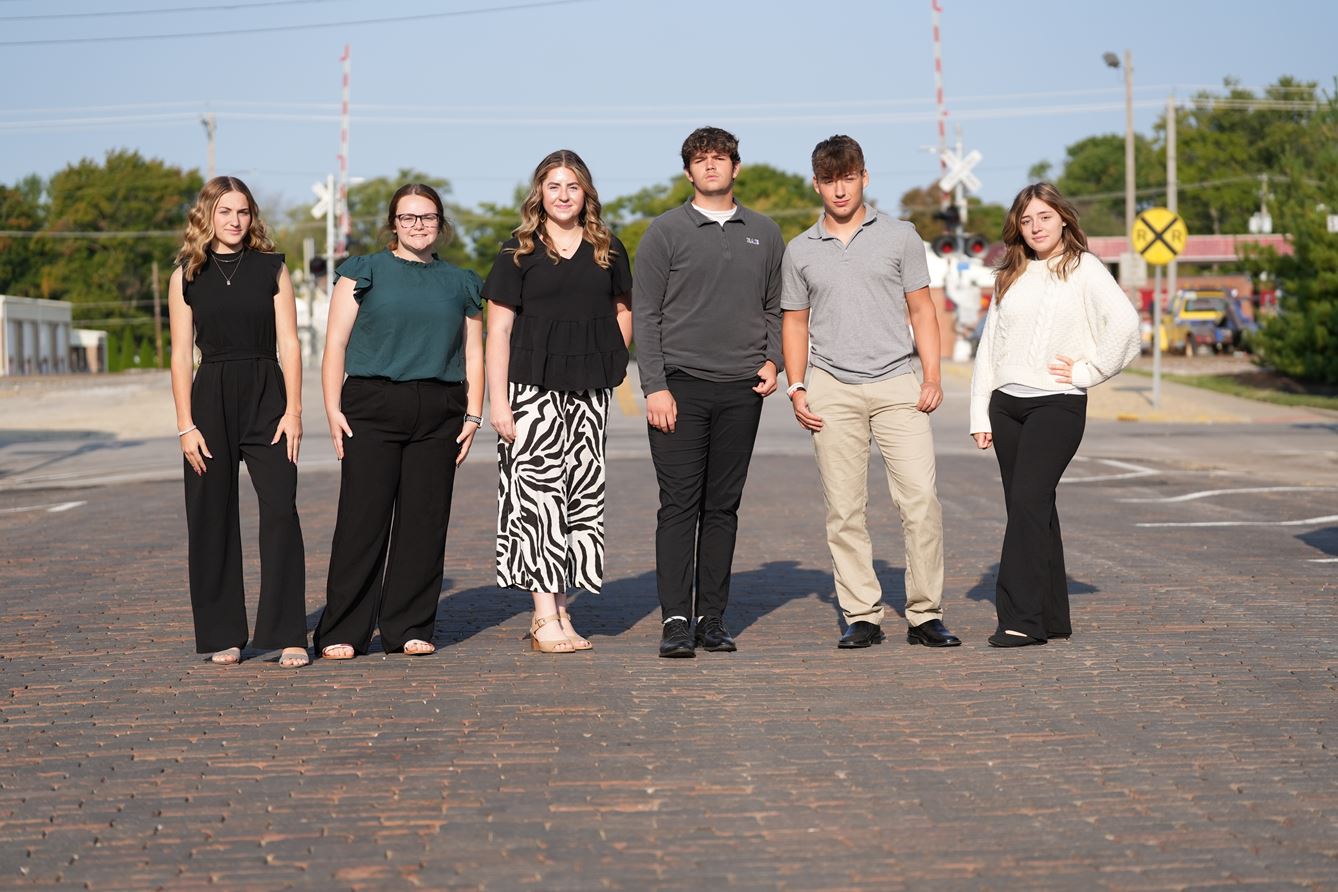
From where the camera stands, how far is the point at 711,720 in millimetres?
6078

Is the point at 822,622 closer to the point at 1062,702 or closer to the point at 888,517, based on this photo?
the point at 1062,702

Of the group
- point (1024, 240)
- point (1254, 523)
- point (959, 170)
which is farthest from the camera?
point (959, 170)

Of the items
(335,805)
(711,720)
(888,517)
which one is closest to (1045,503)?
(711,720)

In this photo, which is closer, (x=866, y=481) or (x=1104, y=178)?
(x=866, y=481)

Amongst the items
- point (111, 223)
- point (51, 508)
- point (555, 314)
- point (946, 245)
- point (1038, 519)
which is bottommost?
point (51, 508)

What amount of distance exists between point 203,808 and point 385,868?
86 centimetres

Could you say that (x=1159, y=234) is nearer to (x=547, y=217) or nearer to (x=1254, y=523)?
(x=1254, y=523)

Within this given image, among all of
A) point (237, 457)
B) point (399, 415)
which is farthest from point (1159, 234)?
point (237, 457)

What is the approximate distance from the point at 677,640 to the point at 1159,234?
23.3m

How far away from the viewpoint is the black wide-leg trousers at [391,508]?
292 inches

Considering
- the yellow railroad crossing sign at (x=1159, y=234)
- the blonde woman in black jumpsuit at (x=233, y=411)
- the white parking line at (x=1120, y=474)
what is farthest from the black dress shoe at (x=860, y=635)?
the yellow railroad crossing sign at (x=1159, y=234)

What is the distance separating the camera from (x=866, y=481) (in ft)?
24.6

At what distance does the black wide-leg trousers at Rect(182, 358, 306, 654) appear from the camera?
7.27 metres

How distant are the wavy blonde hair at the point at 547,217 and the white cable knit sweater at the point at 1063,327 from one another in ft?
5.59
